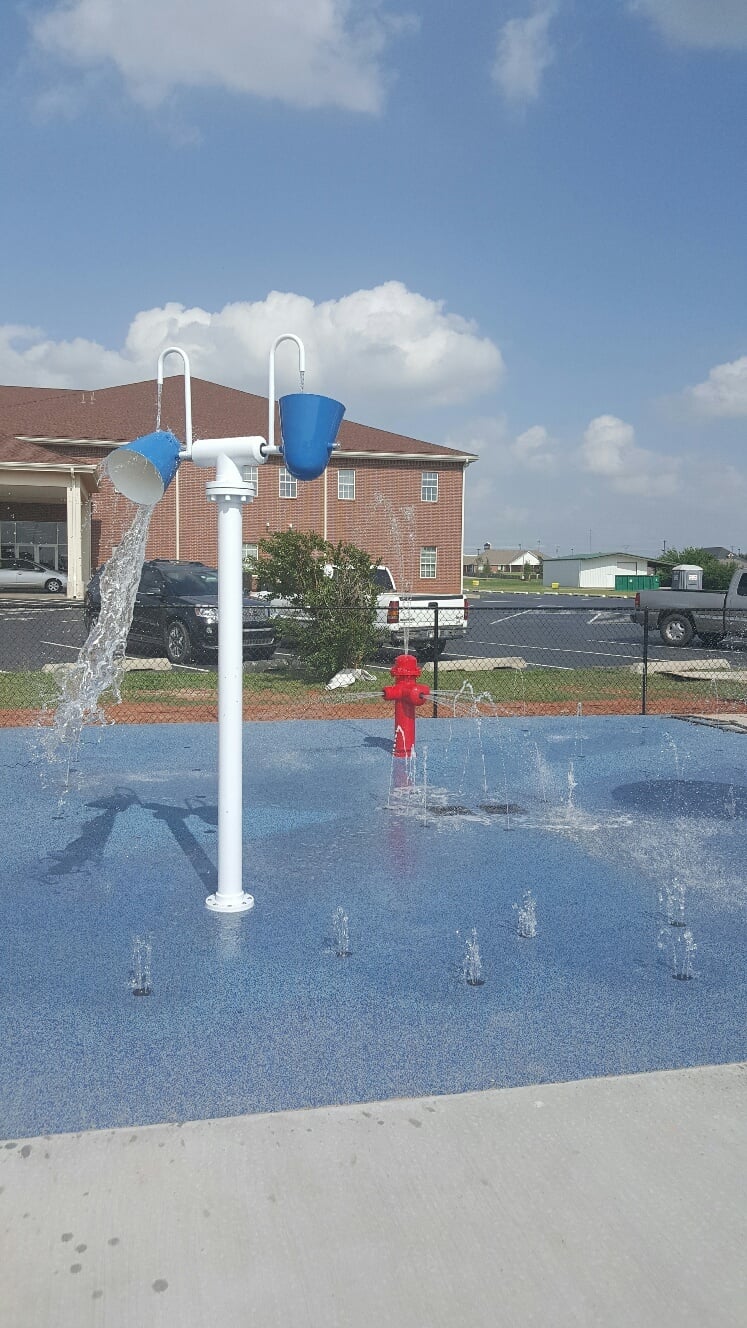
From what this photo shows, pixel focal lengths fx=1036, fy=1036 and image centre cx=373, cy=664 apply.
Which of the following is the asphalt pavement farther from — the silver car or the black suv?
the silver car

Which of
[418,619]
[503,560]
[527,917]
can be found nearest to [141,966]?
[527,917]

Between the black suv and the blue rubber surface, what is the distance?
7681 millimetres

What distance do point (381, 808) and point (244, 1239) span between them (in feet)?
17.1

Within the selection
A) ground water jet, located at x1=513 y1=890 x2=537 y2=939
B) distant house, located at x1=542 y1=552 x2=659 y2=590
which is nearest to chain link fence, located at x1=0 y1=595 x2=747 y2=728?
ground water jet, located at x1=513 y1=890 x2=537 y2=939

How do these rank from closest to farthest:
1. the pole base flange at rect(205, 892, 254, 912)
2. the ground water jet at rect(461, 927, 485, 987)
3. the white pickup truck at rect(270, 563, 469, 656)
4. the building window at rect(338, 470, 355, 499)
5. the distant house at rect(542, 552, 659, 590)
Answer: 1. the ground water jet at rect(461, 927, 485, 987)
2. the pole base flange at rect(205, 892, 254, 912)
3. the white pickup truck at rect(270, 563, 469, 656)
4. the building window at rect(338, 470, 355, 499)
5. the distant house at rect(542, 552, 659, 590)

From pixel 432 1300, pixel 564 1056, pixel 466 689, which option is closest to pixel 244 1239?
pixel 432 1300

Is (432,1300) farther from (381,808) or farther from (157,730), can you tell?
(157,730)

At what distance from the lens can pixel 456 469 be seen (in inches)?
1615

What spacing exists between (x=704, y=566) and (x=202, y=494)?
3197 centimetres

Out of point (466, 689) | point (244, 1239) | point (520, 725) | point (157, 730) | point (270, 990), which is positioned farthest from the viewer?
point (466, 689)

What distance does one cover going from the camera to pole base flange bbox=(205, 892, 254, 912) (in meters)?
5.51

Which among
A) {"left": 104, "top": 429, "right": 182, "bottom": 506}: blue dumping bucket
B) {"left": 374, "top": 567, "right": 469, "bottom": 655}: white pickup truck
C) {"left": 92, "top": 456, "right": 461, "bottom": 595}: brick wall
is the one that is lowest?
{"left": 374, "top": 567, "right": 469, "bottom": 655}: white pickup truck

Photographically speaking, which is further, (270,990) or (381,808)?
(381,808)

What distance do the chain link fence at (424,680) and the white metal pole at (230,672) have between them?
5180 millimetres
